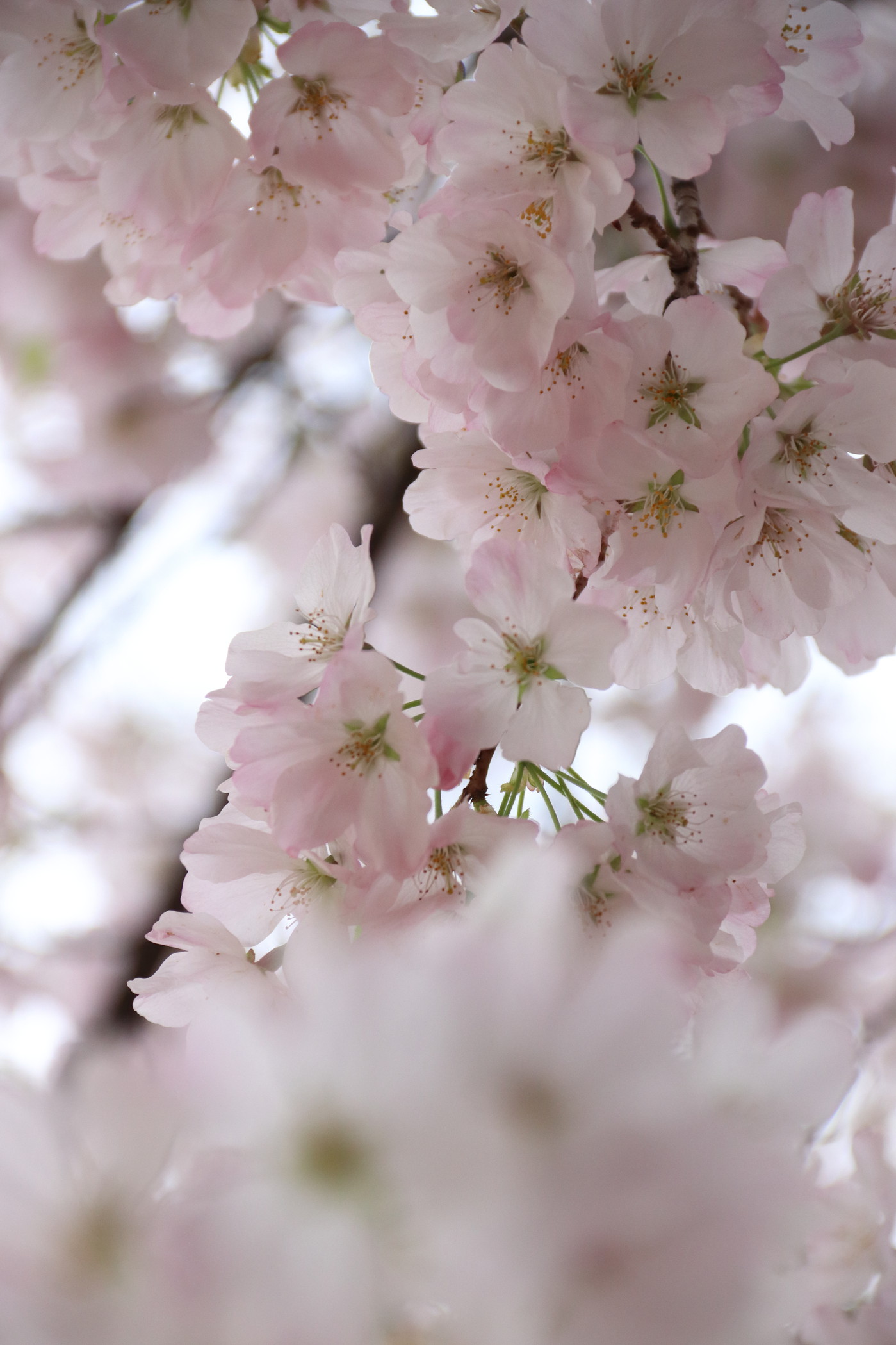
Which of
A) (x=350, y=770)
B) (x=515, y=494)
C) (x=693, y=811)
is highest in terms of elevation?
(x=515, y=494)

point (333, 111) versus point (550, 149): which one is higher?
point (333, 111)

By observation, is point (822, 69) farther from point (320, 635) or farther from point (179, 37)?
point (320, 635)

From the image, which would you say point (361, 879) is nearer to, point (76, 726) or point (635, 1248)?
point (635, 1248)

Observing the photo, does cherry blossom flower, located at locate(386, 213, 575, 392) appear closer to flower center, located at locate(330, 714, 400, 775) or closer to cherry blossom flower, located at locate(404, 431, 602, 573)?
cherry blossom flower, located at locate(404, 431, 602, 573)

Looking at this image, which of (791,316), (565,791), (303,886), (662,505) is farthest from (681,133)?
(303,886)

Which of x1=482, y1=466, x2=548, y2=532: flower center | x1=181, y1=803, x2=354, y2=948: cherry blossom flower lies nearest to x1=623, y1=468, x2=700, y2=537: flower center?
x1=482, y1=466, x2=548, y2=532: flower center

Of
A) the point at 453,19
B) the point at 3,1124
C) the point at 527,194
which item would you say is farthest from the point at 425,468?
the point at 3,1124

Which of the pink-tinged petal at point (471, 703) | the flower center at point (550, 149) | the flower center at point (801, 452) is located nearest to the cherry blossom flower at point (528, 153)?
the flower center at point (550, 149)
